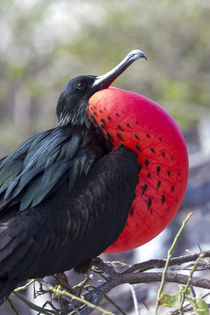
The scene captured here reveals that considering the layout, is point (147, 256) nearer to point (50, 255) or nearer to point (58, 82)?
point (50, 255)

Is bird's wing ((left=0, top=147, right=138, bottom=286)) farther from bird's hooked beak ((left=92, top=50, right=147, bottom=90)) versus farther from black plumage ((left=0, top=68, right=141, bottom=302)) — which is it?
bird's hooked beak ((left=92, top=50, right=147, bottom=90))

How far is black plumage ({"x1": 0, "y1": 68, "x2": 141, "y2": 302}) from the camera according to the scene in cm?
179

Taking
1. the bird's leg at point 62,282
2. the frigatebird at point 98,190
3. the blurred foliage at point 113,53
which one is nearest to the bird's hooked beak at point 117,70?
the frigatebird at point 98,190

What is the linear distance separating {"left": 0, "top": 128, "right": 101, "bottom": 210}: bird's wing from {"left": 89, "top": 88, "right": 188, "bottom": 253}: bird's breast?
142 millimetres

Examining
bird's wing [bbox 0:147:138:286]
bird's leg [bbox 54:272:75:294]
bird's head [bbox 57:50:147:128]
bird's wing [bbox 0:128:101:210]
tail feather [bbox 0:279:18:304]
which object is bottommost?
bird's leg [bbox 54:272:75:294]

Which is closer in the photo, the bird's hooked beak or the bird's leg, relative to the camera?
the bird's leg

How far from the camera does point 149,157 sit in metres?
1.94

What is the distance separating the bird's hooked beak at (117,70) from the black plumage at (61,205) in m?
→ 0.24

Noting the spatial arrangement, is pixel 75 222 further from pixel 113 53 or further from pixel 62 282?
pixel 113 53

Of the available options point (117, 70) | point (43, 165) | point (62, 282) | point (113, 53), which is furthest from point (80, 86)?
point (113, 53)

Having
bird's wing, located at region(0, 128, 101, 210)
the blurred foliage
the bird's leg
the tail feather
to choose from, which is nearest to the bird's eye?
bird's wing, located at region(0, 128, 101, 210)

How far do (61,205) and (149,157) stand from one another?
327 millimetres

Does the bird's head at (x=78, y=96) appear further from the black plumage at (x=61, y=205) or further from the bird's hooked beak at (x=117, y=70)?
the black plumage at (x=61, y=205)

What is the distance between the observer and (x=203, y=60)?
1377 cm
